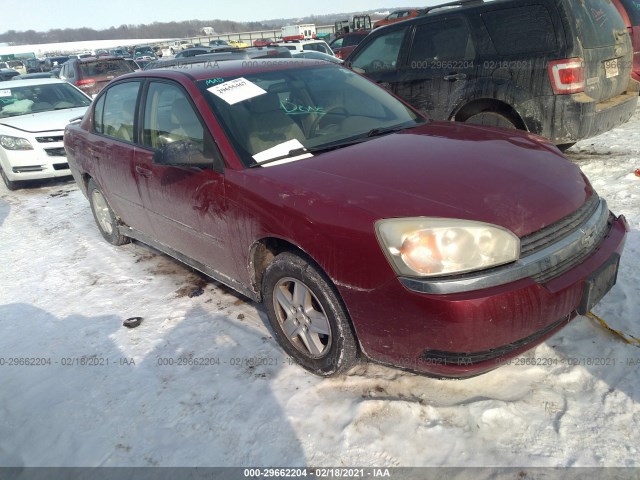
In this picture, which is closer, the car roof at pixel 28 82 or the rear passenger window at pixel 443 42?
the rear passenger window at pixel 443 42

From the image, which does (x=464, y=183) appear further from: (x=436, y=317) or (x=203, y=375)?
(x=203, y=375)

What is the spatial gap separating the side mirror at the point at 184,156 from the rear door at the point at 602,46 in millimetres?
3738

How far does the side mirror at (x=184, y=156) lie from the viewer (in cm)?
280

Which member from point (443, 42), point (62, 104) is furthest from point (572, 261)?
point (62, 104)

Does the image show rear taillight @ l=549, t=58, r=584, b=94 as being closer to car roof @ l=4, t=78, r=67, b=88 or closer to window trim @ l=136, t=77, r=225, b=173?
window trim @ l=136, t=77, r=225, b=173

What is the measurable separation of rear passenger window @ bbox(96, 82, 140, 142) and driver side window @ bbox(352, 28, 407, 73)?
10.7 ft

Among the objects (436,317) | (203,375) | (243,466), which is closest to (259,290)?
(203,375)

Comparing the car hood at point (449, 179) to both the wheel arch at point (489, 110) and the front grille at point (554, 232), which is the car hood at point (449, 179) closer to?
the front grille at point (554, 232)

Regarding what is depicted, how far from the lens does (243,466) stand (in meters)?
2.17

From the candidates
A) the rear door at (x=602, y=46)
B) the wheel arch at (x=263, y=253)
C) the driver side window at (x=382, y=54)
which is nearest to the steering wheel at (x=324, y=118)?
the wheel arch at (x=263, y=253)

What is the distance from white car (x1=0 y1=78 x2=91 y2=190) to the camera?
7.15m

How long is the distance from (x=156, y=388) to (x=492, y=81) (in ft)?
13.9

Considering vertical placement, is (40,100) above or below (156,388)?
above

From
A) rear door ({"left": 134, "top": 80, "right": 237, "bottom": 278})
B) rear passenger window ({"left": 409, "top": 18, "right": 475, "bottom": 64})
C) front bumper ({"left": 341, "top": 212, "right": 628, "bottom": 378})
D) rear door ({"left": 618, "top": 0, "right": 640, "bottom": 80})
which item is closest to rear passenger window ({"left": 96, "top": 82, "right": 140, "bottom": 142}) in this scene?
rear door ({"left": 134, "top": 80, "right": 237, "bottom": 278})
